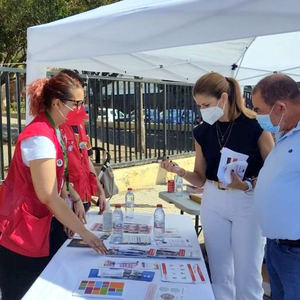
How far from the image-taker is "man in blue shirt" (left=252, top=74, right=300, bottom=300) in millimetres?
1866

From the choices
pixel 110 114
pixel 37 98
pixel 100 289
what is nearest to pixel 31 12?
pixel 110 114

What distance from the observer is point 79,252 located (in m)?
2.14

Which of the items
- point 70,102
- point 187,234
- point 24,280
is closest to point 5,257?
point 24,280

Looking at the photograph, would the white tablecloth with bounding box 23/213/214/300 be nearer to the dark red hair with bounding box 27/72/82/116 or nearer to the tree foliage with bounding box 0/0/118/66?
the dark red hair with bounding box 27/72/82/116

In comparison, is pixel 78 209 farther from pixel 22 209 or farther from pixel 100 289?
pixel 100 289

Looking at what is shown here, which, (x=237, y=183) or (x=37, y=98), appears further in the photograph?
(x=237, y=183)

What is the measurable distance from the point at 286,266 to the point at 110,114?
5573 mm

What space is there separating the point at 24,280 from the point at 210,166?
3.93 feet

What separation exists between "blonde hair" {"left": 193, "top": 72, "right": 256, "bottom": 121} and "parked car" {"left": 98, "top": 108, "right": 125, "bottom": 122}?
470 centimetres

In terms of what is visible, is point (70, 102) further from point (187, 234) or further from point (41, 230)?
point (187, 234)

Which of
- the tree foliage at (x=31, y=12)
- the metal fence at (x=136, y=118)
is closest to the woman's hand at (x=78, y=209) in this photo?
the metal fence at (x=136, y=118)

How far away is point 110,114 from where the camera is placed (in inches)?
285

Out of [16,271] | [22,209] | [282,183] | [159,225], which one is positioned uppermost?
[282,183]

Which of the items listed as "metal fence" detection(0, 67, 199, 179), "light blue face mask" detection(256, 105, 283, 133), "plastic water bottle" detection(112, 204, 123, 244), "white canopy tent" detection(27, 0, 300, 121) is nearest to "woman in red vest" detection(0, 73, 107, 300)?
"plastic water bottle" detection(112, 204, 123, 244)
